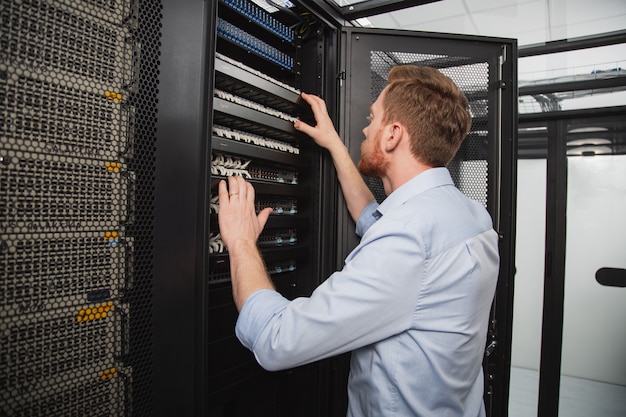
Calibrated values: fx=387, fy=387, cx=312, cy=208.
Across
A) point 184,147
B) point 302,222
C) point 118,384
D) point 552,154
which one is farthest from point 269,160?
point 552,154

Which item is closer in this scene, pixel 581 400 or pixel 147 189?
pixel 147 189

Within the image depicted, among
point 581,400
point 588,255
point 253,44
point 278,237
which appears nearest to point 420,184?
point 278,237

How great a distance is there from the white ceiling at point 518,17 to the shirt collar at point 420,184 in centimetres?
125

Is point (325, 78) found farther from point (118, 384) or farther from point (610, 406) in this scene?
point (610, 406)

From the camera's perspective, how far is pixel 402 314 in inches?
34.7

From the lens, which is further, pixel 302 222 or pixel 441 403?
pixel 302 222

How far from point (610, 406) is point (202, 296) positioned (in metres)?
3.88

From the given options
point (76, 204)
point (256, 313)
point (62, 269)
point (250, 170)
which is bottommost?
point (256, 313)

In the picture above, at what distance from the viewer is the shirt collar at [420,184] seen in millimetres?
1047

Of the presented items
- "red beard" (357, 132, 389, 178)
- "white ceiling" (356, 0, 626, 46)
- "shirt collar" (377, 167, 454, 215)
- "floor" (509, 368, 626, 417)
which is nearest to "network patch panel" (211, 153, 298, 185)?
"red beard" (357, 132, 389, 178)

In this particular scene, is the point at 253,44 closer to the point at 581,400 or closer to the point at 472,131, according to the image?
the point at 472,131

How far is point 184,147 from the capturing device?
2.69ft

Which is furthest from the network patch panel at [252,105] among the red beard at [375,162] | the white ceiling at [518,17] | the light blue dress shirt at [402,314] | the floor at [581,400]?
the floor at [581,400]

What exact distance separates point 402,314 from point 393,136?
504 millimetres
